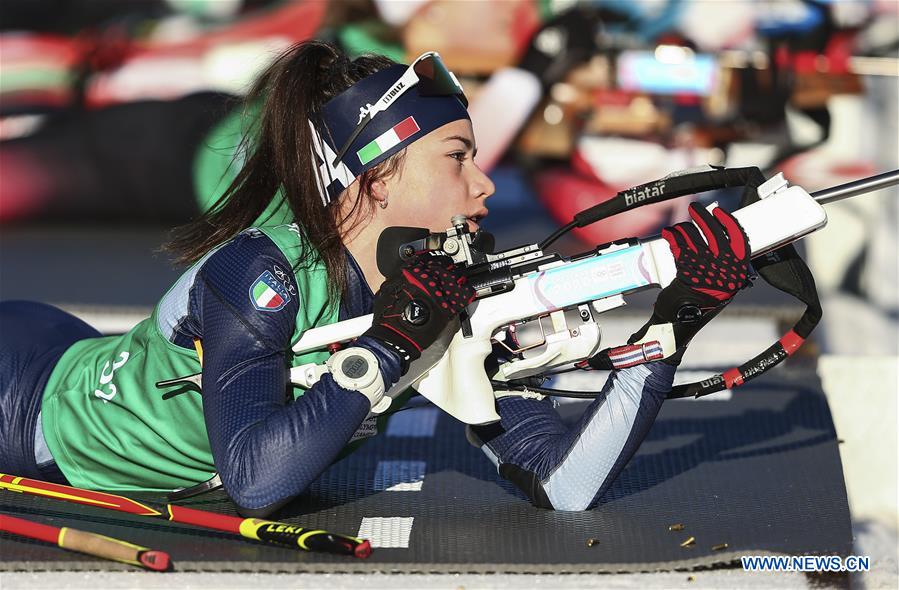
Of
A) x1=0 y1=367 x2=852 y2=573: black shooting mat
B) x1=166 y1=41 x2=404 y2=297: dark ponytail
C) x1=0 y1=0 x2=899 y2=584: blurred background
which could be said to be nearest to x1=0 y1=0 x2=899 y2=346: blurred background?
x1=0 y1=0 x2=899 y2=584: blurred background

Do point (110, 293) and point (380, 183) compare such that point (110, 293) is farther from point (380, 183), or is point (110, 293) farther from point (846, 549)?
point (846, 549)

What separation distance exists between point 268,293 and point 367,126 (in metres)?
0.46

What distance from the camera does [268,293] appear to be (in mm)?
2352

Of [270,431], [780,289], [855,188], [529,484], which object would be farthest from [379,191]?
[855,188]

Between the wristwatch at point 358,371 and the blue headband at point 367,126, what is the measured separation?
1.58 ft

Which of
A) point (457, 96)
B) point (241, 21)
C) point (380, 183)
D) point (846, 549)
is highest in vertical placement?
point (241, 21)

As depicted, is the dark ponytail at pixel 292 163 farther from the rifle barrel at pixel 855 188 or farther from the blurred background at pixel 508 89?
the blurred background at pixel 508 89

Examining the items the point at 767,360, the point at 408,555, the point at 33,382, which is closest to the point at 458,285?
the point at 408,555

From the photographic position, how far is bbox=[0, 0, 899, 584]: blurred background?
6164 millimetres

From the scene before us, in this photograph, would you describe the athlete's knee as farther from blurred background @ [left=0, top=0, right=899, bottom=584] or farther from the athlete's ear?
blurred background @ [left=0, top=0, right=899, bottom=584]

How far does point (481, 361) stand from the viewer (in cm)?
244

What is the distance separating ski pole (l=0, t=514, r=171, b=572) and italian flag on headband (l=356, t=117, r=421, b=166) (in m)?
0.93

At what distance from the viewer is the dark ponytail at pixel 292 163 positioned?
101 inches

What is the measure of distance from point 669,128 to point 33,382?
13.6 ft
